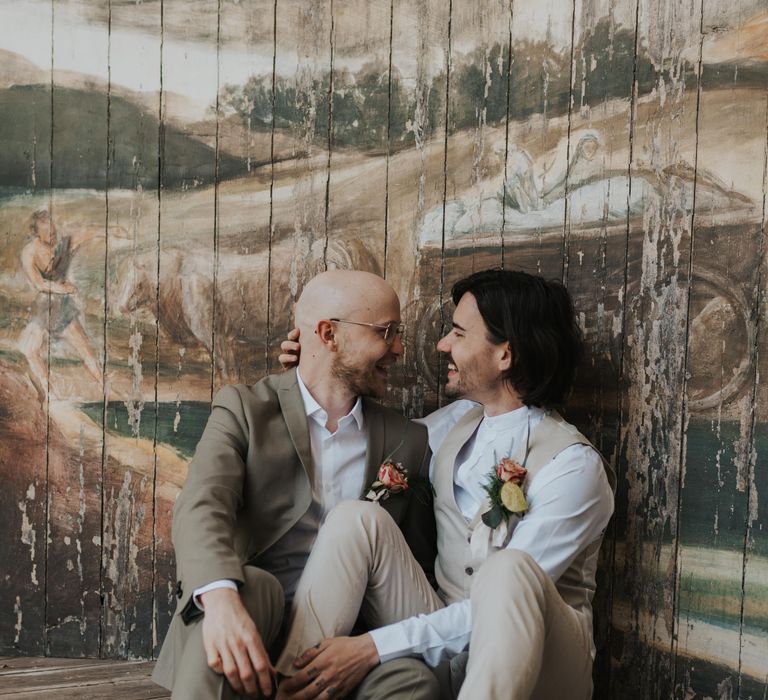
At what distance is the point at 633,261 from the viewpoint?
2576mm

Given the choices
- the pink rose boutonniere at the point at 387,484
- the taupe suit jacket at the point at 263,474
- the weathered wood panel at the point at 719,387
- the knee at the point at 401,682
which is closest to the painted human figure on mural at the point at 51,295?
the taupe suit jacket at the point at 263,474

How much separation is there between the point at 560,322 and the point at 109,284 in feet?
5.10

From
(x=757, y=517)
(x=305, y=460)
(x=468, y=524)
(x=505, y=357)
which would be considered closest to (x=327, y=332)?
(x=305, y=460)

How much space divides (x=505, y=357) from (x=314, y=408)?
0.59 meters

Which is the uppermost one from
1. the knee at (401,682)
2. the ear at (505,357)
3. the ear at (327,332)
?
the ear at (327,332)

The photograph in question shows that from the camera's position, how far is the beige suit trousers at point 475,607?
70.6 inches

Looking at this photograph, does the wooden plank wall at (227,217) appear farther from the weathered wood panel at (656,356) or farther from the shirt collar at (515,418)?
the shirt collar at (515,418)

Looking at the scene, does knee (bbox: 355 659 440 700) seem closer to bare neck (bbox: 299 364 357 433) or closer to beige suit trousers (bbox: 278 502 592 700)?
beige suit trousers (bbox: 278 502 592 700)

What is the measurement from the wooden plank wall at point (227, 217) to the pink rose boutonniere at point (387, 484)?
517 mm

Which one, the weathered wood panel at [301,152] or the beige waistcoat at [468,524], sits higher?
the weathered wood panel at [301,152]

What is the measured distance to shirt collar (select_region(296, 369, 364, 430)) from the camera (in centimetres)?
247

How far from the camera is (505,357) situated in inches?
97.6

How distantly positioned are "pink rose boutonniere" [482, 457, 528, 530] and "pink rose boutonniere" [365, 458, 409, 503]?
0.87 feet

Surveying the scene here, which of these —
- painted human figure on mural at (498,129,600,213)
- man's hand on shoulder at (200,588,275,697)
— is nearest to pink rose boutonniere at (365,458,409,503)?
man's hand on shoulder at (200,588,275,697)
